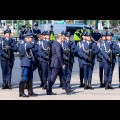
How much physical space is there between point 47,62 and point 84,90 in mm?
1434

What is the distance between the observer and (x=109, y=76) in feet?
53.5

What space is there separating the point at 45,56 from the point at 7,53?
3.84 feet

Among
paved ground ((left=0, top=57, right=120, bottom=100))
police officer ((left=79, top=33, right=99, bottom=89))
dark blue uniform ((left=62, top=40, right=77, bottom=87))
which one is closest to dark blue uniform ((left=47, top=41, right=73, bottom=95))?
paved ground ((left=0, top=57, right=120, bottom=100))

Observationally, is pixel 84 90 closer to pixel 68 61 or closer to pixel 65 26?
pixel 68 61

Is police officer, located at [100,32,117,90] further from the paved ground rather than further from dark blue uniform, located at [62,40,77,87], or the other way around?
dark blue uniform, located at [62,40,77,87]

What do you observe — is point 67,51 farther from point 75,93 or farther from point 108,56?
point 75,93

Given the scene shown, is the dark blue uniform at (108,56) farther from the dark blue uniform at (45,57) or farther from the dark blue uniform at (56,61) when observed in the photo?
the dark blue uniform at (56,61)

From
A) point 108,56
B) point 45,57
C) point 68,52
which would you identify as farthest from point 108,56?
point 45,57

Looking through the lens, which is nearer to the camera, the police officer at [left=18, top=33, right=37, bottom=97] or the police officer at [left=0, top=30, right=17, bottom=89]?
the police officer at [left=18, top=33, right=37, bottom=97]

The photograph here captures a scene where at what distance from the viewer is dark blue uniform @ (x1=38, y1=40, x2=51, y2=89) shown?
15602mm

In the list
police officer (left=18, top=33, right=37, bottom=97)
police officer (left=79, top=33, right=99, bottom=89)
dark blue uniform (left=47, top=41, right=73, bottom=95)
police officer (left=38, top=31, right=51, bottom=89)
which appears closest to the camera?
police officer (left=18, top=33, right=37, bottom=97)

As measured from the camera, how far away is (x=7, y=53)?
16.0m
